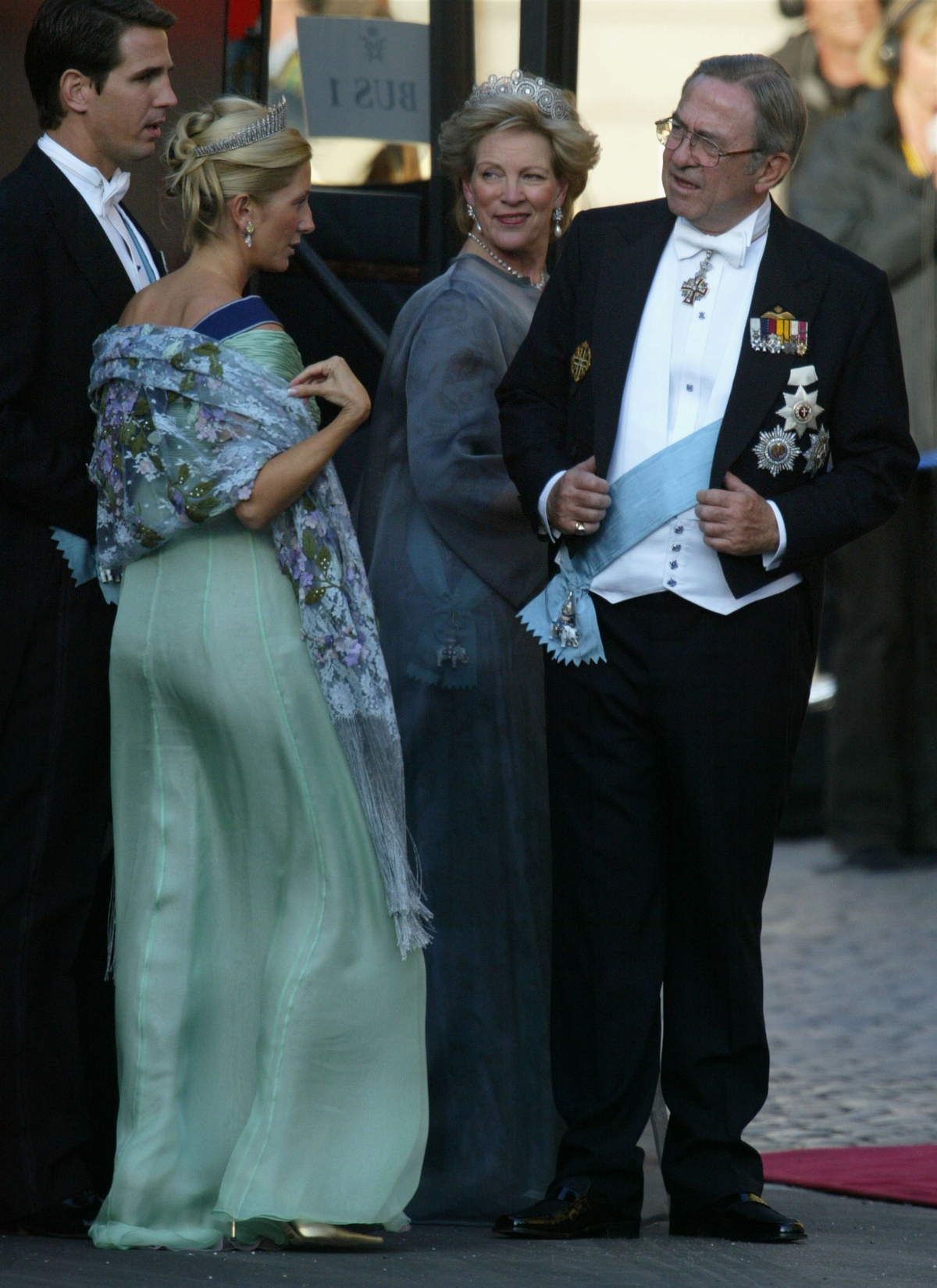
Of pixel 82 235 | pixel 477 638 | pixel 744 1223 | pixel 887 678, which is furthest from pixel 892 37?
pixel 744 1223

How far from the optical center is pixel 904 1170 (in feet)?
13.5

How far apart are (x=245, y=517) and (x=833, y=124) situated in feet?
18.1

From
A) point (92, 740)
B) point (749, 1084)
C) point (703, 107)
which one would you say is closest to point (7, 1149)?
point (92, 740)

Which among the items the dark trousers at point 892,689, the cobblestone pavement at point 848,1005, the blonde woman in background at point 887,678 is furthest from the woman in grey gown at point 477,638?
the dark trousers at point 892,689

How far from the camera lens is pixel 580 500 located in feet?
10.7

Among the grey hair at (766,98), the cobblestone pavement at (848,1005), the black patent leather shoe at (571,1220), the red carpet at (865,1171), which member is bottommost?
the cobblestone pavement at (848,1005)

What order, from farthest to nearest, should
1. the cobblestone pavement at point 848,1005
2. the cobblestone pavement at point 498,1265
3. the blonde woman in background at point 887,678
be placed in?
the blonde woman in background at point 887,678 < the cobblestone pavement at point 848,1005 < the cobblestone pavement at point 498,1265

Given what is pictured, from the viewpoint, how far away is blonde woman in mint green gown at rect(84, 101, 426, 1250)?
319 centimetres

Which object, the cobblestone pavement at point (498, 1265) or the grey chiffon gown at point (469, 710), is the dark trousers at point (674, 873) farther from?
the grey chiffon gown at point (469, 710)

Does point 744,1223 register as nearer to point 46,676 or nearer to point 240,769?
point 240,769

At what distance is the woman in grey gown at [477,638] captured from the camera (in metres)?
3.68

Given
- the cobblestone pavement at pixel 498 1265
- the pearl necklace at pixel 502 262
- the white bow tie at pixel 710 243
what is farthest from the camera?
the pearl necklace at pixel 502 262

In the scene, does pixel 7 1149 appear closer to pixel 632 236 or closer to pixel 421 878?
pixel 421 878

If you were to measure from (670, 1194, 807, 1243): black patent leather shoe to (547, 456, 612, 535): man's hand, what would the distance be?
1.06 meters
